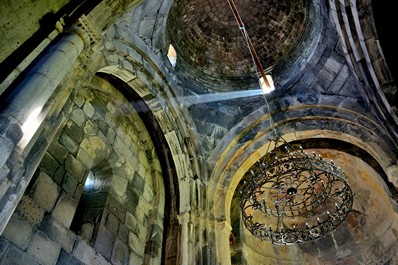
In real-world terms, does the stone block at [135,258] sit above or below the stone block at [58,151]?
below

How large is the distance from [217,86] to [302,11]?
2.50 meters

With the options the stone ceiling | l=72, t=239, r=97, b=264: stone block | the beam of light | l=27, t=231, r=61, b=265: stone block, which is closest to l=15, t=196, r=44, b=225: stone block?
l=27, t=231, r=61, b=265: stone block

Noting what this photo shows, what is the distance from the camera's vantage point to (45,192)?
138 inches

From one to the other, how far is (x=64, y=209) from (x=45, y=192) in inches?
13.0

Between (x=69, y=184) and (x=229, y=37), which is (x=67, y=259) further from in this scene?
(x=229, y=37)

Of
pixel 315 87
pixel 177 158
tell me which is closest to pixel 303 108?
pixel 315 87

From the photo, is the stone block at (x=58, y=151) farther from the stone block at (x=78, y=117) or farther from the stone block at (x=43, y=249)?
the stone block at (x=43, y=249)

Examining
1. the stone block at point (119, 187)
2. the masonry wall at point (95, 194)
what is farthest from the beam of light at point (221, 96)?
the stone block at point (119, 187)

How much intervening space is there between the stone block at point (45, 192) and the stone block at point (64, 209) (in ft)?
0.25

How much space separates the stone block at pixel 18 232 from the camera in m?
2.98

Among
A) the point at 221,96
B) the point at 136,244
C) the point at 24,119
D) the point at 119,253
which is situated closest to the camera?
the point at 24,119

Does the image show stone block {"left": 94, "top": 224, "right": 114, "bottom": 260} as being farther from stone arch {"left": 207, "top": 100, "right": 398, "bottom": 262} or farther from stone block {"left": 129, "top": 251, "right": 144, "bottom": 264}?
stone arch {"left": 207, "top": 100, "right": 398, "bottom": 262}

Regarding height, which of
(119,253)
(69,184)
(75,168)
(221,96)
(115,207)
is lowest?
(119,253)

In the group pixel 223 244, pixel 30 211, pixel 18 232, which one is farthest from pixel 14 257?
pixel 223 244
